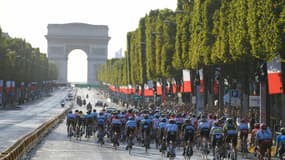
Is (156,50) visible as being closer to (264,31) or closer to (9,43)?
(264,31)

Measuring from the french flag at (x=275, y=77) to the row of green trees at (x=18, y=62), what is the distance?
7576 centimetres

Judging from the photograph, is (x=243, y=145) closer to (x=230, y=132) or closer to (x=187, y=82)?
(x=230, y=132)

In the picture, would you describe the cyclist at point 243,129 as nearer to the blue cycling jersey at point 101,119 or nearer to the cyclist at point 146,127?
the cyclist at point 146,127

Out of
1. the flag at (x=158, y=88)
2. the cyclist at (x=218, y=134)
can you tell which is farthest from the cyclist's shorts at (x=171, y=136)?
the flag at (x=158, y=88)

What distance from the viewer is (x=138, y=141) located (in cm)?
4616

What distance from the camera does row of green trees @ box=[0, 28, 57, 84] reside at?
11404 cm

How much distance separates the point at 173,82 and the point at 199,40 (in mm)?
33467

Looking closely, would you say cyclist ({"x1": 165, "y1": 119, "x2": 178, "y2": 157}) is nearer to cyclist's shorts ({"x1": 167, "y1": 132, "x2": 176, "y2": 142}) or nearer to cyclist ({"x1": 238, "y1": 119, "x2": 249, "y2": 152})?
cyclist's shorts ({"x1": 167, "y1": 132, "x2": 176, "y2": 142})

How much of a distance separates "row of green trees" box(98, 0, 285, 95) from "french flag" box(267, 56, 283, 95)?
0.60 metres

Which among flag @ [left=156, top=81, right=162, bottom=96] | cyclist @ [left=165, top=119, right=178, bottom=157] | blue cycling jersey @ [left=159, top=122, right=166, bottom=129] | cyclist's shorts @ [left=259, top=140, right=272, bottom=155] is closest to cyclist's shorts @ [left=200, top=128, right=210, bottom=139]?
cyclist @ [left=165, top=119, right=178, bottom=157]

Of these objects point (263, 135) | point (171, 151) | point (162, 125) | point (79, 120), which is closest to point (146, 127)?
point (162, 125)

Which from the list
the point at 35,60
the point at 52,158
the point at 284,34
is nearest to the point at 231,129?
the point at 284,34

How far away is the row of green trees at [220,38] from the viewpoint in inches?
1427

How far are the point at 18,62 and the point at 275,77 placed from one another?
326 feet
